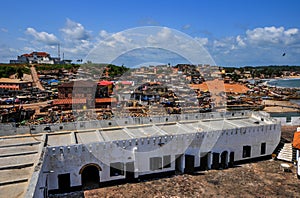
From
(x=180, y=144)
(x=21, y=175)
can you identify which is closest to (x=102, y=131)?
(x=180, y=144)

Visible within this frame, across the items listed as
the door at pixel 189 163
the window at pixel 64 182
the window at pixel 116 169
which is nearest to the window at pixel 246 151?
the door at pixel 189 163

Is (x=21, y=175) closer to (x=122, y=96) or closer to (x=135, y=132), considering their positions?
(x=135, y=132)

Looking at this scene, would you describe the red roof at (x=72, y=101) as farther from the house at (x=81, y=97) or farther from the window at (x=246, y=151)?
the window at (x=246, y=151)

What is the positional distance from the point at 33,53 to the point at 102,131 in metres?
118

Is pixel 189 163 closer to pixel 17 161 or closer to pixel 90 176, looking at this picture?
pixel 90 176

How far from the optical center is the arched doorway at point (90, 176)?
13551 mm

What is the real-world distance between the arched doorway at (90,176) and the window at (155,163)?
124 inches

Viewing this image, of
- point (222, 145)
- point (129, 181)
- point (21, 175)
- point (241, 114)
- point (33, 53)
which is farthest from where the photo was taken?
point (33, 53)

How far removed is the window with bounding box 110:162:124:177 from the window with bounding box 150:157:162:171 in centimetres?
184

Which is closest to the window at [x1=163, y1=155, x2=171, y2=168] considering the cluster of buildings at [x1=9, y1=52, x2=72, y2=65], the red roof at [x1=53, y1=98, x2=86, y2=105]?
the red roof at [x1=53, y1=98, x2=86, y2=105]

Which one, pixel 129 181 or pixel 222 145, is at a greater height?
pixel 222 145

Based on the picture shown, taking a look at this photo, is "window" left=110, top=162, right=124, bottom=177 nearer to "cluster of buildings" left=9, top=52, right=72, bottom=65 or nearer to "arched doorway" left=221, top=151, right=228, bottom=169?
"arched doorway" left=221, top=151, right=228, bottom=169

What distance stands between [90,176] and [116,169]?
1699mm

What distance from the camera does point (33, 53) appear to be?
118562 millimetres
